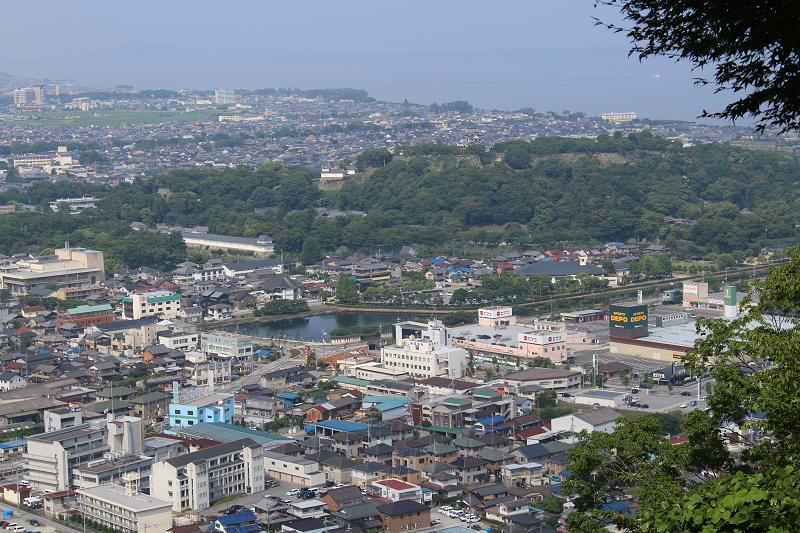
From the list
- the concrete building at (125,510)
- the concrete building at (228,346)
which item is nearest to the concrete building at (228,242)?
the concrete building at (228,346)

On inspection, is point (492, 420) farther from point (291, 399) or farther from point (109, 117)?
point (109, 117)

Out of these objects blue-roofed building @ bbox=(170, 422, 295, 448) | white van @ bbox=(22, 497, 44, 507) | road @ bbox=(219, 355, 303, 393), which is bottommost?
road @ bbox=(219, 355, 303, 393)

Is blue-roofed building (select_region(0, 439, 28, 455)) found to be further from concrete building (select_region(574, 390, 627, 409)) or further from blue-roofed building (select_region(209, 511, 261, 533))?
concrete building (select_region(574, 390, 627, 409))

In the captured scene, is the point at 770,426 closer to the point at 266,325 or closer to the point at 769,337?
the point at 769,337

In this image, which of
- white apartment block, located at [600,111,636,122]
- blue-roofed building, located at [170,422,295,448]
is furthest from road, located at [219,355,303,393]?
white apartment block, located at [600,111,636,122]

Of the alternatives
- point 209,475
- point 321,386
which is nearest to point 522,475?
point 209,475

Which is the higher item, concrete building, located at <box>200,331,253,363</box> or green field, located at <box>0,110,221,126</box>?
green field, located at <box>0,110,221,126</box>

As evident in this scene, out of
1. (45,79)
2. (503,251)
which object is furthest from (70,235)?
(45,79)

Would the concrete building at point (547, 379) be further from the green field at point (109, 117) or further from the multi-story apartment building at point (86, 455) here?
the green field at point (109, 117)
